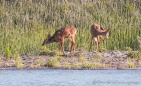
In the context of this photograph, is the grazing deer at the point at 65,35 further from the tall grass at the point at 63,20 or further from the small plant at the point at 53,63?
the small plant at the point at 53,63

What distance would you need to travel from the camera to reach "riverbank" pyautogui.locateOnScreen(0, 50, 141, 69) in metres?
17.9

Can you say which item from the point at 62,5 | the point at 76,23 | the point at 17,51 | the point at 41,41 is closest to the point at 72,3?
the point at 62,5

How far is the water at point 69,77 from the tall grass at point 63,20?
12.3 feet

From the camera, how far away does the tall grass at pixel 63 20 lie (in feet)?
71.6

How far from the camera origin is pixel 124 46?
73.9ft

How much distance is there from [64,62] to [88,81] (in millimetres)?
3846

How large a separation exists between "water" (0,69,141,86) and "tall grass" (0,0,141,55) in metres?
3.76

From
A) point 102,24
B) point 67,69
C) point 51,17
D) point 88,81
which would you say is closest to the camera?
point 88,81

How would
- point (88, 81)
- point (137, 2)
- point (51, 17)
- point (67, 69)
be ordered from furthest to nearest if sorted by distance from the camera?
1. point (137, 2)
2. point (51, 17)
3. point (67, 69)
4. point (88, 81)

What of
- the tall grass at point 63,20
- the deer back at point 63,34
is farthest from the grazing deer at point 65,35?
the tall grass at point 63,20

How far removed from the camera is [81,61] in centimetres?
1870

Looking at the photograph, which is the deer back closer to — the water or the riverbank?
the riverbank

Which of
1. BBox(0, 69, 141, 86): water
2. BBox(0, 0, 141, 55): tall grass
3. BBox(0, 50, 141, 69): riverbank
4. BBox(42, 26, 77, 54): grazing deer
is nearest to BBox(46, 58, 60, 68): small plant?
BBox(0, 50, 141, 69): riverbank

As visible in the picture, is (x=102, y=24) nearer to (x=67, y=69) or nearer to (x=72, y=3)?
(x=72, y=3)
